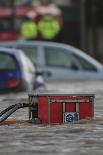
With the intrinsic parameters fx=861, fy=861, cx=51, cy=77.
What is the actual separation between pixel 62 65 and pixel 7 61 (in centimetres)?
595

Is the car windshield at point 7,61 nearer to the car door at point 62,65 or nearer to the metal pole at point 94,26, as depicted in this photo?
the car door at point 62,65

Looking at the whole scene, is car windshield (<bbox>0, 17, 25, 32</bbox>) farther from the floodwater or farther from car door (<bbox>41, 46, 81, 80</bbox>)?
the floodwater

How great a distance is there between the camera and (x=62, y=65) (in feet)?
84.8

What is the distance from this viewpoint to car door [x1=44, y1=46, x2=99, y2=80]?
2573cm

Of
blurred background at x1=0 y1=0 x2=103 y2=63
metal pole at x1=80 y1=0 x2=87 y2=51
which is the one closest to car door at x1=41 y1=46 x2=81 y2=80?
blurred background at x1=0 y1=0 x2=103 y2=63

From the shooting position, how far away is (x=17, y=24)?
52.4m

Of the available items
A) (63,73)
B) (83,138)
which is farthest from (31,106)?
(63,73)

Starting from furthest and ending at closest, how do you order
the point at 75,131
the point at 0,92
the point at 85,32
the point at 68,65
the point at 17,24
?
1. the point at 85,32
2. the point at 17,24
3. the point at 68,65
4. the point at 0,92
5. the point at 75,131

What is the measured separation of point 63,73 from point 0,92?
6.08 meters

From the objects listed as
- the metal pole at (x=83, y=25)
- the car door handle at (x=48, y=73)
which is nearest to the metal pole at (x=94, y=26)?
the metal pole at (x=83, y=25)

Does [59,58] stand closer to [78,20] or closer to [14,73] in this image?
[14,73]

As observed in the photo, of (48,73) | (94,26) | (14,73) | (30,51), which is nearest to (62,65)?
(48,73)

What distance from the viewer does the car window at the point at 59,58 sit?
84.5 feet

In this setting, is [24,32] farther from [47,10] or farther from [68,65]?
[68,65]
